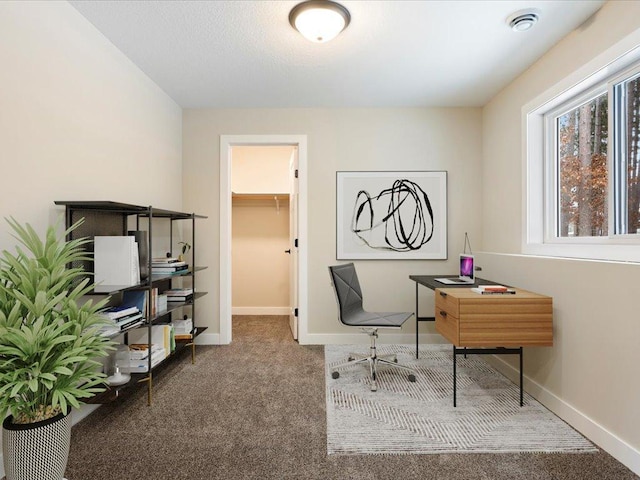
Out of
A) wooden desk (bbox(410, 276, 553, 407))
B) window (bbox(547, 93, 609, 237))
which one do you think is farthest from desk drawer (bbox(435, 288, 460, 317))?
window (bbox(547, 93, 609, 237))

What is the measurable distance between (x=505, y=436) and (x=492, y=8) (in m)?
2.57

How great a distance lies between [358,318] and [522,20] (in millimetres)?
2378

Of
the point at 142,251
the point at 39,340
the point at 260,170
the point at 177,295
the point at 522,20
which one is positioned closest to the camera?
the point at 39,340

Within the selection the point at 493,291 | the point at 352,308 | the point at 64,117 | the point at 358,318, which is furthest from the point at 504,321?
the point at 64,117

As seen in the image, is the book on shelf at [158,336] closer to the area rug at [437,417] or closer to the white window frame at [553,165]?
the area rug at [437,417]

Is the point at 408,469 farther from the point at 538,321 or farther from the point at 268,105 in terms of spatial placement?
the point at 268,105

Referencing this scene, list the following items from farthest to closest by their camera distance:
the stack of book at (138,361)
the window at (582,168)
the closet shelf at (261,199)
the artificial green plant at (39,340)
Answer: the closet shelf at (261,199) < the stack of book at (138,361) < the window at (582,168) < the artificial green plant at (39,340)

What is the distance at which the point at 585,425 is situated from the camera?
6.53 ft

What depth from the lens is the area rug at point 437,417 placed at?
1.90m

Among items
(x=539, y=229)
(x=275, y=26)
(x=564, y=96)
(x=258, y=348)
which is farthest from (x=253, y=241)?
(x=564, y=96)

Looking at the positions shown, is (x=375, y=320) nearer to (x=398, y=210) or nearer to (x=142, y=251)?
(x=398, y=210)

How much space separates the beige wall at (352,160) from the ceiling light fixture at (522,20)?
1.49 metres

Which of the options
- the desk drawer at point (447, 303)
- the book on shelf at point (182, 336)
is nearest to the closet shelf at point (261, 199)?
the book on shelf at point (182, 336)

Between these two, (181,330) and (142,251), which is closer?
(142,251)
